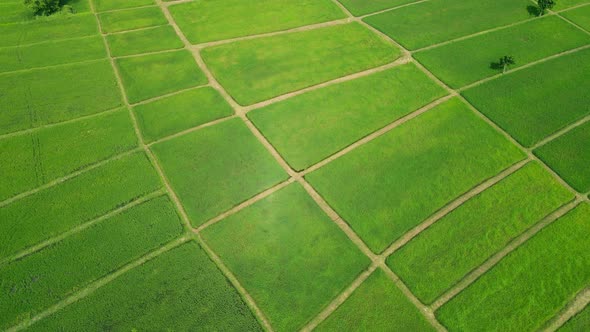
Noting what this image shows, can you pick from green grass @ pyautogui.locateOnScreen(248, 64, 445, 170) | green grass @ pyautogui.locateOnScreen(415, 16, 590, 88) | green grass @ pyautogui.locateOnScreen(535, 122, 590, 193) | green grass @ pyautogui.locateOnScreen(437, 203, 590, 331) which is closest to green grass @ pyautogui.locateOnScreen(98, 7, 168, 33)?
green grass @ pyautogui.locateOnScreen(248, 64, 445, 170)

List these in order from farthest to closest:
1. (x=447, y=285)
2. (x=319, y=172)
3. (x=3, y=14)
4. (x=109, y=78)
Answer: (x=3, y=14) → (x=109, y=78) → (x=319, y=172) → (x=447, y=285)

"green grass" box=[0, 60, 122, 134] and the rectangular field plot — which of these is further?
the rectangular field plot

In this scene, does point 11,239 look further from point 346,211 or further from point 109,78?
point 346,211

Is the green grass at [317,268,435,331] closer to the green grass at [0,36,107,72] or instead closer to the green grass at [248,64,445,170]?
the green grass at [248,64,445,170]

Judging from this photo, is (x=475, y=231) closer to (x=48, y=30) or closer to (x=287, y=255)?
(x=287, y=255)

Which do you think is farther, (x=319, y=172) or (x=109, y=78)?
(x=109, y=78)

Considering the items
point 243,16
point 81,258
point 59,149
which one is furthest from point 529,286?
point 243,16

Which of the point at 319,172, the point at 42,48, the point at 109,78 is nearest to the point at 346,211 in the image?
the point at 319,172
